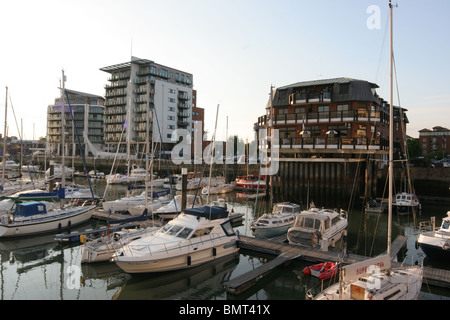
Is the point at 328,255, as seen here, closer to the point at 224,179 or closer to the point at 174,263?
the point at 174,263

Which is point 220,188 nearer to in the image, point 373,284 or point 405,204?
point 405,204

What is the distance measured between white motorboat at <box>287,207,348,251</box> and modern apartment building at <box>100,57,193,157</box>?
62774 millimetres

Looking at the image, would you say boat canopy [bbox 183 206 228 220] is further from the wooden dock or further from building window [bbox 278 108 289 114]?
building window [bbox 278 108 289 114]

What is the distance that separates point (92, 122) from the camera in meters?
106

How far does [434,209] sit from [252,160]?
38.3m

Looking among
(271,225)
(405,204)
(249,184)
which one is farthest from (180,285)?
(249,184)

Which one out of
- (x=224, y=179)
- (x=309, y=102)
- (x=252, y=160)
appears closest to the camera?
(x=309, y=102)

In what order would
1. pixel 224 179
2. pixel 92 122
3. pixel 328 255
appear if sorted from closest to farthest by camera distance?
pixel 328 255 < pixel 224 179 < pixel 92 122

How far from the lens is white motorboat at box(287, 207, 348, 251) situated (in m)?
19.8

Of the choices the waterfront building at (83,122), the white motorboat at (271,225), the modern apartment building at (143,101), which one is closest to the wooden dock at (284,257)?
the white motorboat at (271,225)

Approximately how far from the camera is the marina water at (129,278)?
568 inches

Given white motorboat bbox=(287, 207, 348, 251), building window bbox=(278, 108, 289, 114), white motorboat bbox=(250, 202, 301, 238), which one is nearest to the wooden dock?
white motorboat bbox=(287, 207, 348, 251)

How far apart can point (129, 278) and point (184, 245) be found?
126 inches
